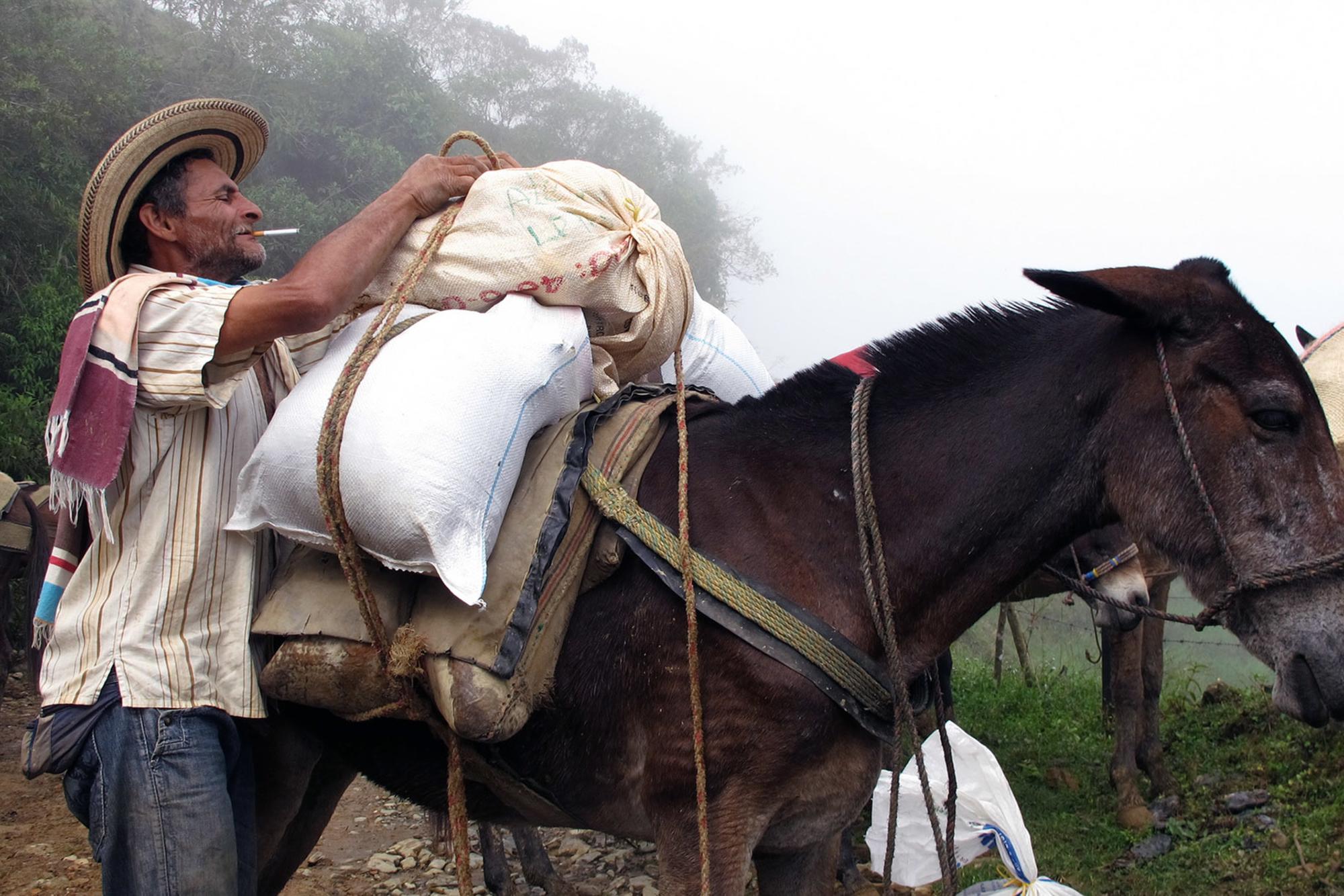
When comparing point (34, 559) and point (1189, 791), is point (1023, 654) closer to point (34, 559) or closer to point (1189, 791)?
point (1189, 791)

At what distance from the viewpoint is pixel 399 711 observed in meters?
2.07

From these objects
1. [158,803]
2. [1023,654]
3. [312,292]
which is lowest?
[158,803]

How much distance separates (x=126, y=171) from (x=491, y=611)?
1.24 m

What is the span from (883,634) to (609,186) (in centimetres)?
122

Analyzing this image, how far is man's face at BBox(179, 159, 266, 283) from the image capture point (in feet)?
7.23

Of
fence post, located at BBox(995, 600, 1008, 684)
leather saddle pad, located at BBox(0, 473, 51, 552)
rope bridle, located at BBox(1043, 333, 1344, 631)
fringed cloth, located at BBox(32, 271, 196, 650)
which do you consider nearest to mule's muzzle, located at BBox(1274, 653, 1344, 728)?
rope bridle, located at BBox(1043, 333, 1344, 631)

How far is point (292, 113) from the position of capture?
1956cm

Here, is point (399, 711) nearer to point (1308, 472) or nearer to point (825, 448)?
point (825, 448)

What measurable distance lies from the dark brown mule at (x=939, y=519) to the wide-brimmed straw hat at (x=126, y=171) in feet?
4.26

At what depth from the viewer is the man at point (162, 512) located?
72.4 inches

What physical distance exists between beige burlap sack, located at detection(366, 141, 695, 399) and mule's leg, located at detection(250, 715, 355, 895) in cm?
110

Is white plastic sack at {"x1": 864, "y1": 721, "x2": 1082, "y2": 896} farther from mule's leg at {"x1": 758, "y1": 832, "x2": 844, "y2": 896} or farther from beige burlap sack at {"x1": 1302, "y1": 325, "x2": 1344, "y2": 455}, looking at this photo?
beige burlap sack at {"x1": 1302, "y1": 325, "x2": 1344, "y2": 455}

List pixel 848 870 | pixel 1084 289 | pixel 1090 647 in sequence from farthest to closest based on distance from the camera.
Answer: pixel 1090 647 → pixel 848 870 → pixel 1084 289

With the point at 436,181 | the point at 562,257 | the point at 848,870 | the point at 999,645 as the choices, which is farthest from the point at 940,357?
the point at 999,645
